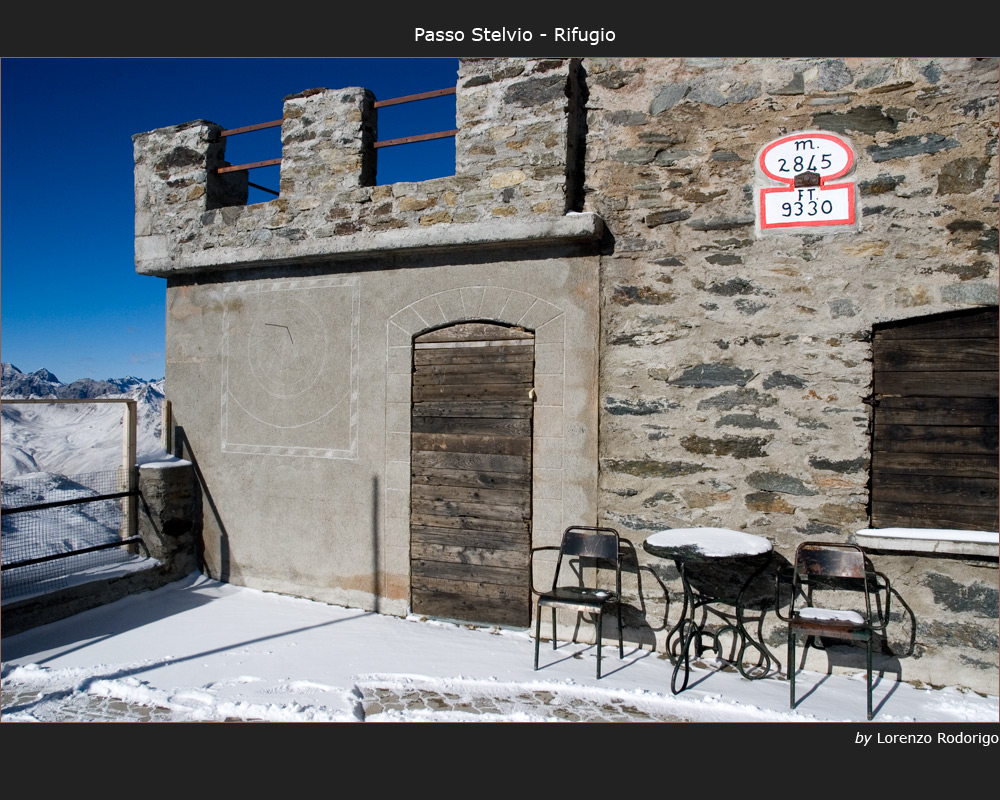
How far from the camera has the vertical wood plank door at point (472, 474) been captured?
5336 mm

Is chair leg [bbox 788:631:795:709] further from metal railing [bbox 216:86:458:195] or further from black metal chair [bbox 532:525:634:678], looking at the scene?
metal railing [bbox 216:86:458:195]

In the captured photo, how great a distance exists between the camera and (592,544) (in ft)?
16.2

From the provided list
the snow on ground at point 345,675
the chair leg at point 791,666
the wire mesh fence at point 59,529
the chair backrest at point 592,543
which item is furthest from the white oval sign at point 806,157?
the wire mesh fence at point 59,529

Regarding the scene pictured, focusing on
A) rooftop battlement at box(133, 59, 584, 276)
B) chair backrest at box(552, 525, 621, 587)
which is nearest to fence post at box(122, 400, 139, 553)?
rooftop battlement at box(133, 59, 584, 276)

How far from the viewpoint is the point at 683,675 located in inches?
177

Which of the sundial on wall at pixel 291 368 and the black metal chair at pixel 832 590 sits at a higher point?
the sundial on wall at pixel 291 368

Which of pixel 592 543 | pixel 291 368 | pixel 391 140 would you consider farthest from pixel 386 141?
pixel 592 543

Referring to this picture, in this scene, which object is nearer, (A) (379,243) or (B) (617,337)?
(B) (617,337)

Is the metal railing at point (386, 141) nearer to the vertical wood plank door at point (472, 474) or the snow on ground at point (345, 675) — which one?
the vertical wood plank door at point (472, 474)

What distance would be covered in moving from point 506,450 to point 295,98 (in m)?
3.57

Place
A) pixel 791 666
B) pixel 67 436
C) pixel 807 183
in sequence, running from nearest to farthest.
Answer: pixel 791 666, pixel 807 183, pixel 67 436

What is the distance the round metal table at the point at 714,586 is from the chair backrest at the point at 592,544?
0.38m

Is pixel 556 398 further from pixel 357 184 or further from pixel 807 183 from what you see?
pixel 357 184

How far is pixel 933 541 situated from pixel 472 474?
10.2 feet
